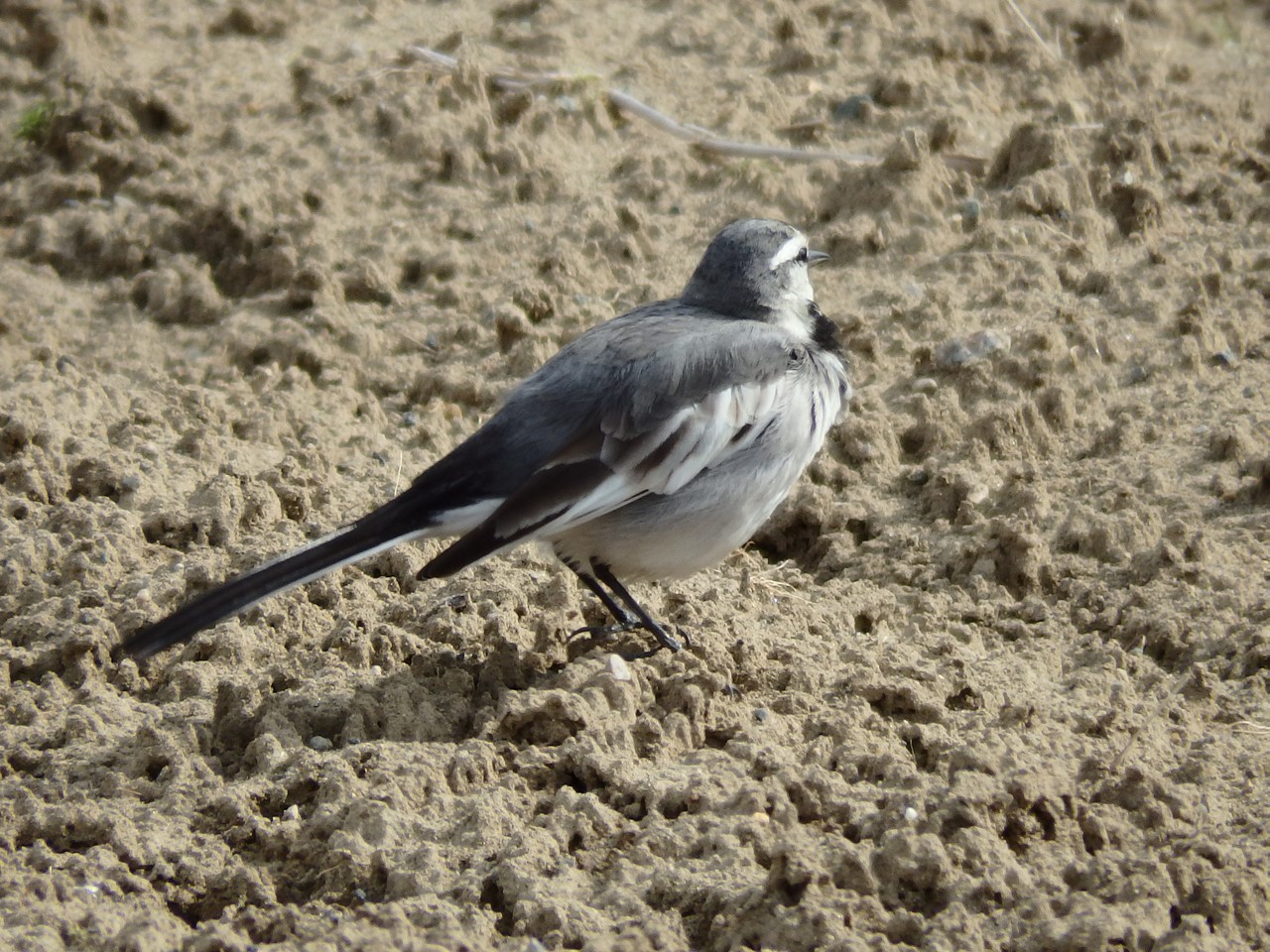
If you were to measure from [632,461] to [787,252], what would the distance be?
4.40 feet

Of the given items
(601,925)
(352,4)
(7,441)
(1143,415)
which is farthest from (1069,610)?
(352,4)

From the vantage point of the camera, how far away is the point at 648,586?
6484 mm

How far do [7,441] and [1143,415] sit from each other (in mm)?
4779

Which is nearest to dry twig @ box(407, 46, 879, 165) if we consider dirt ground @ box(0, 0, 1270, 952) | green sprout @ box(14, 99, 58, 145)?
dirt ground @ box(0, 0, 1270, 952)

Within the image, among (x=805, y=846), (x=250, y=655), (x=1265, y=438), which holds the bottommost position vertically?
(x=250, y=655)

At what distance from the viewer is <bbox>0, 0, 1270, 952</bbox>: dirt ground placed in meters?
4.55

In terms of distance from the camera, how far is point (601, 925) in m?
4.34

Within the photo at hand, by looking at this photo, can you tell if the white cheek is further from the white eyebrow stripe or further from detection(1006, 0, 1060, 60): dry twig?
detection(1006, 0, 1060, 60): dry twig

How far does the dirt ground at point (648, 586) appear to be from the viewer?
4555 millimetres

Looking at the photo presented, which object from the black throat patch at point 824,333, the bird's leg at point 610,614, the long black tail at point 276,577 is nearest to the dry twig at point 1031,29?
the black throat patch at point 824,333

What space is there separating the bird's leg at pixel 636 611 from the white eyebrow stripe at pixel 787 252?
137 cm

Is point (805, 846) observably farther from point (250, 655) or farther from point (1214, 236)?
point (1214, 236)

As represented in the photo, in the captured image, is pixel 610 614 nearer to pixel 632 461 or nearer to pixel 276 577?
pixel 632 461

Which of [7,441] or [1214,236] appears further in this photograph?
[1214,236]
